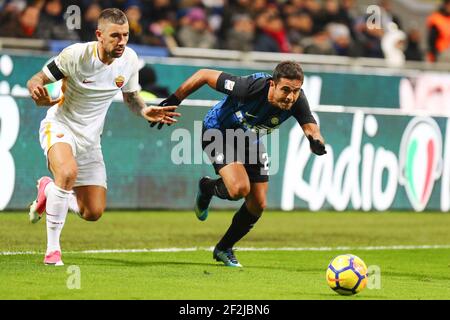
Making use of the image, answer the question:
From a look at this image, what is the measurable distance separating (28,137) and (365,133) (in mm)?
5874

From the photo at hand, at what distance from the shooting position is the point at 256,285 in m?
9.34

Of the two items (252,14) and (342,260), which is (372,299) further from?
(252,14)

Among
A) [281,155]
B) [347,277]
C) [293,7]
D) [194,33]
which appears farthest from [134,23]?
[347,277]

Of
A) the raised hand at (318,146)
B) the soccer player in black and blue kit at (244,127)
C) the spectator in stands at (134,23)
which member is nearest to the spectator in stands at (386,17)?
the spectator in stands at (134,23)

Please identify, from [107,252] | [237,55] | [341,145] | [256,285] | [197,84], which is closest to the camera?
[256,285]

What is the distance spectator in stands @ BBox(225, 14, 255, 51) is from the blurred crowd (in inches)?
0.7

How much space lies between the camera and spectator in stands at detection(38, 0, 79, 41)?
60.4 feet

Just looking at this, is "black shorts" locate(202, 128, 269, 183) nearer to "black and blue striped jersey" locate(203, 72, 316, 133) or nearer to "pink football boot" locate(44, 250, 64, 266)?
"black and blue striped jersey" locate(203, 72, 316, 133)

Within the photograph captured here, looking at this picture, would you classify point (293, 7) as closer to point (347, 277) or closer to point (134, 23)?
point (134, 23)

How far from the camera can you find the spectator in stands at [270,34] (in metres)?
21.3

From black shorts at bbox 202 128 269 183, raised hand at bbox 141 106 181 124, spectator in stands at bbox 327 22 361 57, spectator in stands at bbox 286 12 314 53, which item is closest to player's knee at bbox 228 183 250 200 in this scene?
black shorts at bbox 202 128 269 183

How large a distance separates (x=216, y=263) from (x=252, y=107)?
1648mm

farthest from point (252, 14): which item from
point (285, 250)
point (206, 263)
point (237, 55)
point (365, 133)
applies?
point (206, 263)

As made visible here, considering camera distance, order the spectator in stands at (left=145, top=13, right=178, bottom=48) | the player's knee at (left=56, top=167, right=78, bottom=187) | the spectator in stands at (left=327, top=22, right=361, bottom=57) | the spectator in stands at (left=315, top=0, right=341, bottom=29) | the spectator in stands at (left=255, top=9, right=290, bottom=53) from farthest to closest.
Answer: the spectator in stands at (left=315, top=0, right=341, bottom=29)
the spectator in stands at (left=327, top=22, right=361, bottom=57)
the spectator in stands at (left=255, top=9, right=290, bottom=53)
the spectator in stands at (left=145, top=13, right=178, bottom=48)
the player's knee at (left=56, top=167, right=78, bottom=187)
